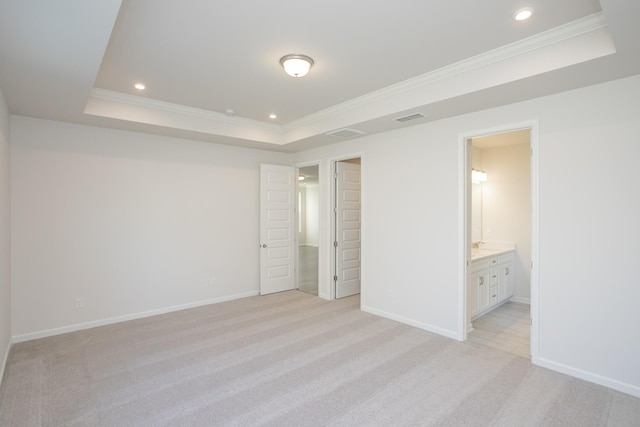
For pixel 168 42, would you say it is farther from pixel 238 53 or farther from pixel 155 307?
pixel 155 307

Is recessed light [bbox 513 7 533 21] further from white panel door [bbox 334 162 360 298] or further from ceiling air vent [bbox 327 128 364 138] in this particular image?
white panel door [bbox 334 162 360 298]

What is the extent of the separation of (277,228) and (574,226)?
14.1ft

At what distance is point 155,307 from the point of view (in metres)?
4.74

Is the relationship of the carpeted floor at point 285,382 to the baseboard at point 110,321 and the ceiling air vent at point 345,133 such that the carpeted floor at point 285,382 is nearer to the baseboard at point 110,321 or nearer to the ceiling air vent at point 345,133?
the baseboard at point 110,321

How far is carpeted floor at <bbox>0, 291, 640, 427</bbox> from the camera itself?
7.87 feet

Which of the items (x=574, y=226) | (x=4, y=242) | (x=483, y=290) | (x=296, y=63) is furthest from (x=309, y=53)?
(x=483, y=290)

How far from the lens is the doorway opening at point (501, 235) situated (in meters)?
4.45

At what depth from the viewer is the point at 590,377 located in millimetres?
2879

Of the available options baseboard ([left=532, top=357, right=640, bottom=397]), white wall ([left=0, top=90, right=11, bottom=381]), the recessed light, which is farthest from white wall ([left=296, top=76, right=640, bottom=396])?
white wall ([left=0, top=90, right=11, bottom=381])

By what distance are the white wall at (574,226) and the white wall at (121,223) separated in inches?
123

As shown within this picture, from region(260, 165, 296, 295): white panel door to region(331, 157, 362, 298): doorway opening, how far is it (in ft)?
3.26

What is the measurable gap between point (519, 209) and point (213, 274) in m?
5.18

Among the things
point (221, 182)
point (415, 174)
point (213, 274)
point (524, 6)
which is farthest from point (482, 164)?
point (213, 274)

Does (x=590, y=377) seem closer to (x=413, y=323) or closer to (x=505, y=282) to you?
(x=413, y=323)
